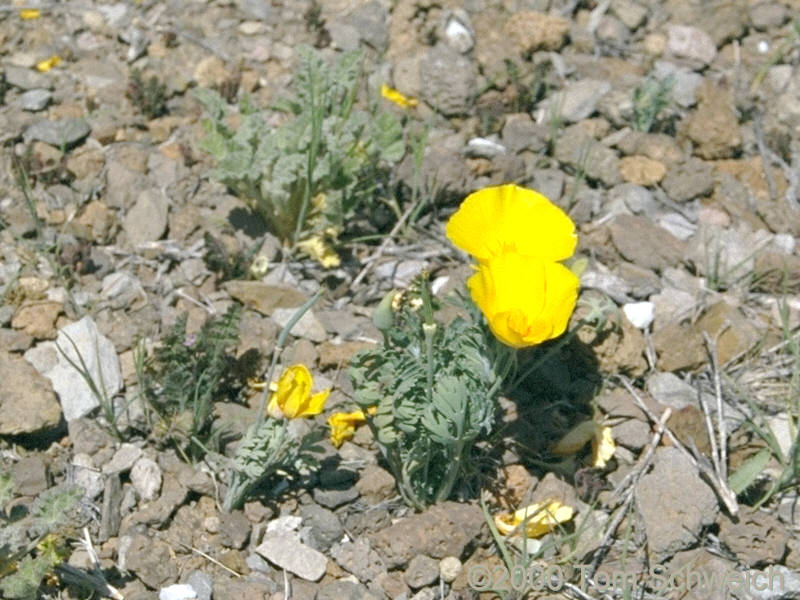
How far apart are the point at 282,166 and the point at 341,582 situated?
1.41 m

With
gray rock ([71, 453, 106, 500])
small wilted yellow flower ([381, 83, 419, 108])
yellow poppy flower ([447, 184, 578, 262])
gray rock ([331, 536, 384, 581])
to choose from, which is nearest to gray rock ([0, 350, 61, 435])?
gray rock ([71, 453, 106, 500])

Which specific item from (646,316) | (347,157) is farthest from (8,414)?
(646,316)

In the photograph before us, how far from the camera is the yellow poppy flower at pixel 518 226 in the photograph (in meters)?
2.69

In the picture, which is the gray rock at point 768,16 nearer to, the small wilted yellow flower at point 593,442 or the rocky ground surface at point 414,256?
the rocky ground surface at point 414,256

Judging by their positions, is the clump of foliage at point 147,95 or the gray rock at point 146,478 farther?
the clump of foliage at point 147,95

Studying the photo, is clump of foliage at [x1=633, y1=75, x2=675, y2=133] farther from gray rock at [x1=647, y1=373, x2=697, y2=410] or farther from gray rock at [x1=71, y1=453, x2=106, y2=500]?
gray rock at [x1=71, y1=453, x2=106, y2=500]

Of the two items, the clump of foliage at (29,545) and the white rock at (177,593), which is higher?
the clump of foliage at (29,545)

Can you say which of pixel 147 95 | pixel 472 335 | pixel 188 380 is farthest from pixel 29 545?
pixel 147 95

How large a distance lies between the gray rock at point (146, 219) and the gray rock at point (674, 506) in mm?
1895

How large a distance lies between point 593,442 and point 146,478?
1.33 metres

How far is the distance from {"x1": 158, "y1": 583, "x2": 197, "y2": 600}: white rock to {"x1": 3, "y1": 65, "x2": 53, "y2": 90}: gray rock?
7.64 feet

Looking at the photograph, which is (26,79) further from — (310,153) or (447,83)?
(447,83)

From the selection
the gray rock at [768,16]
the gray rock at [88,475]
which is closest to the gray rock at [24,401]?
the gray rock at [88,475]

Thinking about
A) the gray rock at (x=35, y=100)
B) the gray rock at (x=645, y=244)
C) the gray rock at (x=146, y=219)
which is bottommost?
the gray rock at (x=645, y=244)
